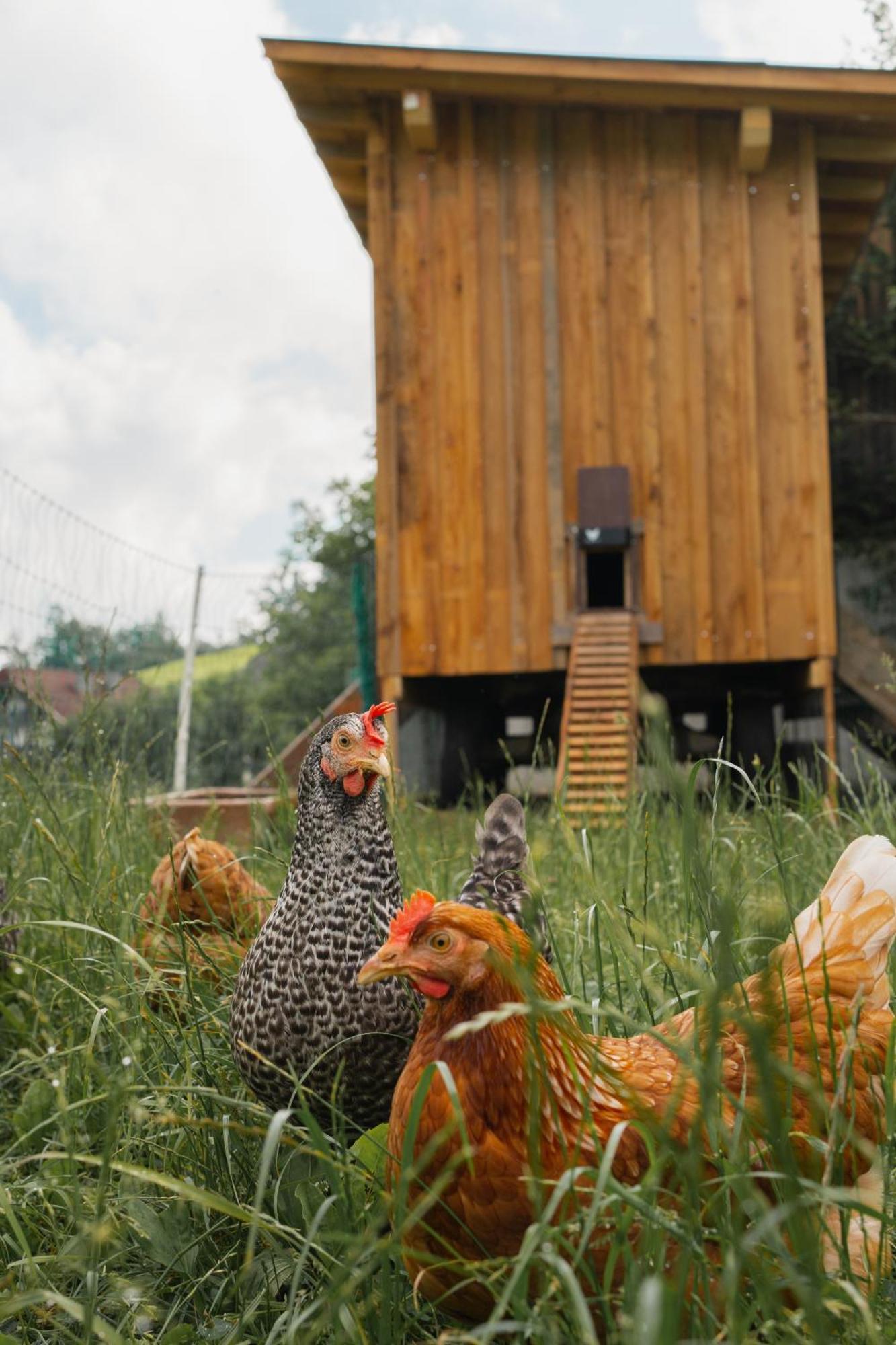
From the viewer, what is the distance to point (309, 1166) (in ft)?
6.15

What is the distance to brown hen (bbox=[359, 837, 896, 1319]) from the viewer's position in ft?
4.17

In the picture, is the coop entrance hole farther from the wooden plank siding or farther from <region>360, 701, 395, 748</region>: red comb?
<region>360, 701, 395, 748</region>: red comb

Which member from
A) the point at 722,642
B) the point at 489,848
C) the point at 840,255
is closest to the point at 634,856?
the point at 489,848

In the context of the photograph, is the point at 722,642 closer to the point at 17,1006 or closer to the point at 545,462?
the point at 545,462

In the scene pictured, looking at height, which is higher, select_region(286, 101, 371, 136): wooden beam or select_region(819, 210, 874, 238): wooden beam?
select_region(819, 210, 874, 238): wooden beam

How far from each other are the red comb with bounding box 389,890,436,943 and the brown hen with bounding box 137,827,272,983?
0.98m

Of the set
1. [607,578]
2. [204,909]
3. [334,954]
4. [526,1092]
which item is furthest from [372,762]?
[607,578]

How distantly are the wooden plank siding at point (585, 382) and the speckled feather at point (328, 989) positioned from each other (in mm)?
6043

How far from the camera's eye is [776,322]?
328 inches

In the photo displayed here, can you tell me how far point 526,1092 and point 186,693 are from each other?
8.40m

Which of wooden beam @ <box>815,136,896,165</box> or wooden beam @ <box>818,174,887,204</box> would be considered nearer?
wooden beam @ <box>815,136,896,165</box>

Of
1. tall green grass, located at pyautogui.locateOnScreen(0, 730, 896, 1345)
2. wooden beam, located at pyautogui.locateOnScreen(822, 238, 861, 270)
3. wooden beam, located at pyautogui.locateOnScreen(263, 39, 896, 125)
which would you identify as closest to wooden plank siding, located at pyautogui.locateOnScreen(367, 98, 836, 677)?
wooden beam, located at pyautogui.locateOnScreen(263, 39, 896, 125)

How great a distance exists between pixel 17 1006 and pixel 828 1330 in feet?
7.14

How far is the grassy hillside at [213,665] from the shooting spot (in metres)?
10.7
